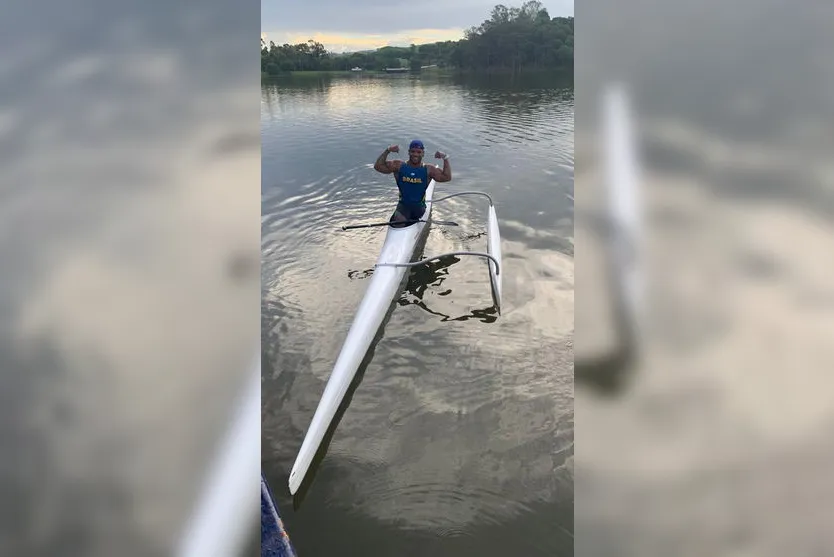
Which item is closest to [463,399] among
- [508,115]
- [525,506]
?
[525,506]

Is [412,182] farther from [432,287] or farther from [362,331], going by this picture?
[362,331]

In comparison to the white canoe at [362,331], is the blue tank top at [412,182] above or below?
above

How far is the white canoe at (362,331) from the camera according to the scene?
1620 millimetres

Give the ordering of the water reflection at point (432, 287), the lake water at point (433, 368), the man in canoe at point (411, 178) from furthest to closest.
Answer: the man in canoe at point (411, 178) < the water reflection at point (432, 287) < the lake water at point (433, 368)

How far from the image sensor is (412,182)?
2895 millimetres
